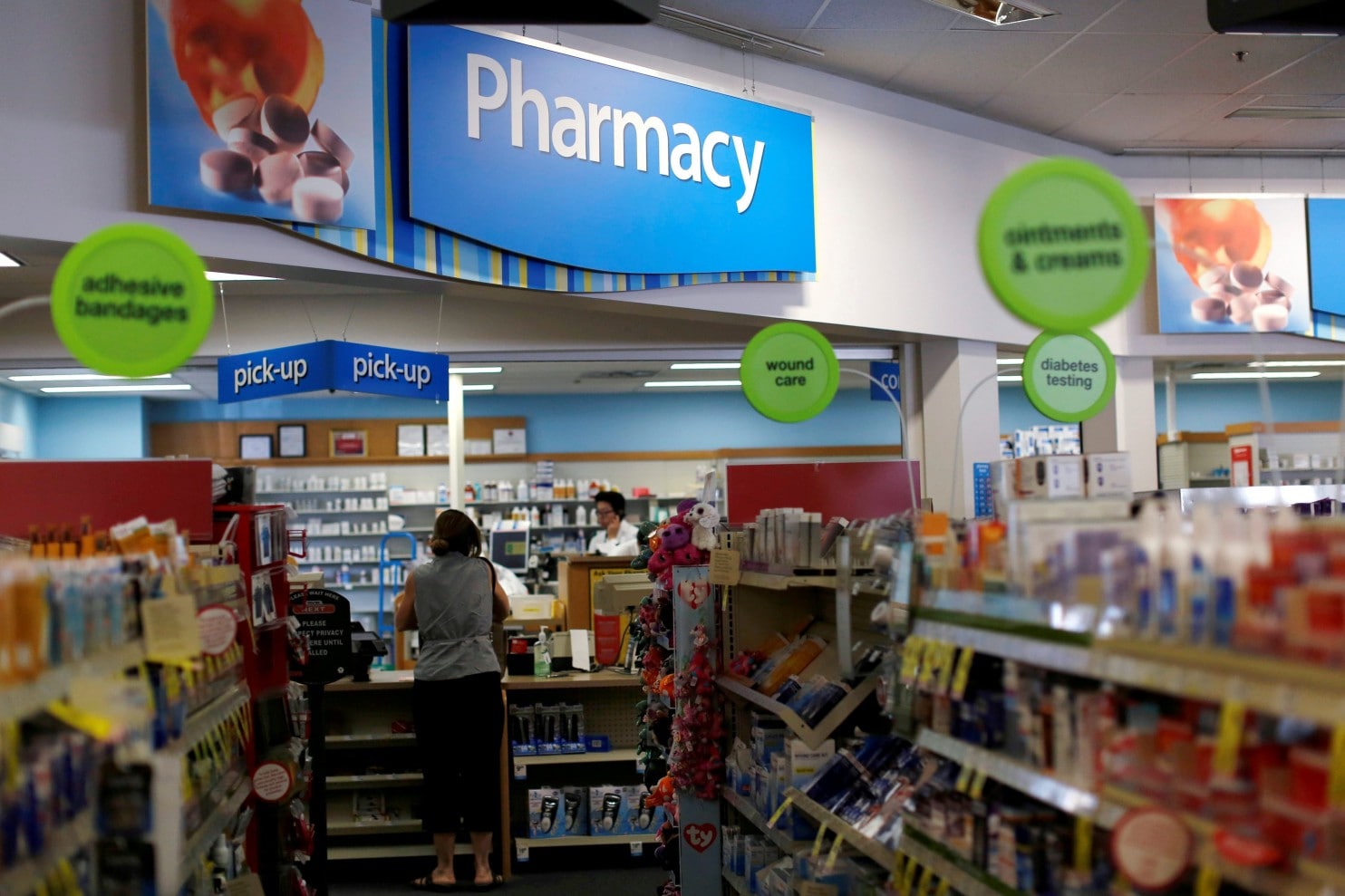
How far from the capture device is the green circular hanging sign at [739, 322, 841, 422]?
431 cm

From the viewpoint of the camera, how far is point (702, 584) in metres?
4.71

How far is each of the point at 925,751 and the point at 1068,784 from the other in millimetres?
825

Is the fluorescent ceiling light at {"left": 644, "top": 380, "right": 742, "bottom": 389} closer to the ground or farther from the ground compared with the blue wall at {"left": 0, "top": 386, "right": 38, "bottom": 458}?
farther from the ground

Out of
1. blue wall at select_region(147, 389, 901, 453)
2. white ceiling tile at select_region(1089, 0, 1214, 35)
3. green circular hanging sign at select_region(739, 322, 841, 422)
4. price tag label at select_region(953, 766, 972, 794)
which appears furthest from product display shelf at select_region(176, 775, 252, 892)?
blue wall at select_region(147, 389, 901, 453)

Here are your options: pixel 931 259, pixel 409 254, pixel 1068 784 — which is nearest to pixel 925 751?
pixel 1068 784

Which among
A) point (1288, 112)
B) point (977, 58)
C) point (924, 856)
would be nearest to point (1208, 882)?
point (924, 856)

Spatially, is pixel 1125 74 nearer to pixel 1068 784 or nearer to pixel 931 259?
pixel 931 259

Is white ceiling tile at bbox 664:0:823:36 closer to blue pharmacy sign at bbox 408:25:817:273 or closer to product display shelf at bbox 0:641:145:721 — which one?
blue pharmacy sign at bbox 408:25:817:273

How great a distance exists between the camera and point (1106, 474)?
319cm

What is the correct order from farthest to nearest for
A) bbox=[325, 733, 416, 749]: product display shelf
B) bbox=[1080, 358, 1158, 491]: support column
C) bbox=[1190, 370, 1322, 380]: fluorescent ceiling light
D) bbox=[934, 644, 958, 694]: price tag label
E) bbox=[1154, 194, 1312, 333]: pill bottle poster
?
1. bbox=[1190, 370, 1322, 380]: fluorescent ceiling light
2. bbox=[1080, 358, 1158, 491]: support column
3. bbox=[1154, 194, 1312, 333]: pill bottle poster
4. bbox=[325, 733, 416, 749]: product display shelf
5. bbox=[934, 644, 958, 694]: price tag label

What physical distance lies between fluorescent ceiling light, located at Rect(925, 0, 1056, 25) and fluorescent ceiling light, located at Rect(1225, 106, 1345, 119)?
2.77 m

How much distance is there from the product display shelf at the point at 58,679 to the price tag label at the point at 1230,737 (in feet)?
5.41

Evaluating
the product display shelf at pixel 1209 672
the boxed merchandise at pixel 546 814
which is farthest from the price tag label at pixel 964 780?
the boxed merchandise at pixel 546 814

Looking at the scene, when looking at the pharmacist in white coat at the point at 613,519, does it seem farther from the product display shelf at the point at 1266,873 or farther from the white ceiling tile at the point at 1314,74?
the product display shelf at the point at 1266,873
